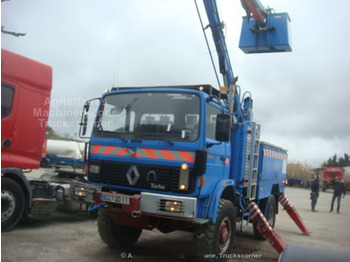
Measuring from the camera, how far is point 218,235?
16.6ft

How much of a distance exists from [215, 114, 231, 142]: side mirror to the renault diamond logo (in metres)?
1.25

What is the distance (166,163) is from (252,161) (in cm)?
238

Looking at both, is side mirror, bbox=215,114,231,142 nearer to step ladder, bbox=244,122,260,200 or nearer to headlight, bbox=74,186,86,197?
step ladder, bbox=244,122,260,200

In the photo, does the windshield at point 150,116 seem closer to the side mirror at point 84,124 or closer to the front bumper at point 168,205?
the side mirror at point 84,124

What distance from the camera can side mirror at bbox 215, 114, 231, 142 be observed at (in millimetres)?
4859

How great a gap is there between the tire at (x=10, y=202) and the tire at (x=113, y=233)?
67.0 inches

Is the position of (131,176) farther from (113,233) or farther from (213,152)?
(113,233)

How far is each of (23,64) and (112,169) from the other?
2.58 meters

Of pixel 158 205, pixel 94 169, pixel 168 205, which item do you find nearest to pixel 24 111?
pixel 94 169

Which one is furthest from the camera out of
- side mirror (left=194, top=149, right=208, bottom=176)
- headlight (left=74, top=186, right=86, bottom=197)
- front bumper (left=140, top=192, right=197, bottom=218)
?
headlight (left=74, top=186, right=86, bottom=197)

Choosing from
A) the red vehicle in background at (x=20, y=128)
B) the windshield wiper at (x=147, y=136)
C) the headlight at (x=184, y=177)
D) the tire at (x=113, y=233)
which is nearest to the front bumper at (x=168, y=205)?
the headlight at (x=184, y=177)

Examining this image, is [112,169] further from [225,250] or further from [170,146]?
[225,250]

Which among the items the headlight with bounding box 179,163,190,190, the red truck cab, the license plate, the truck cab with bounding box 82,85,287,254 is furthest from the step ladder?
the red truck cab

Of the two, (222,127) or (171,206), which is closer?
(171,206)
